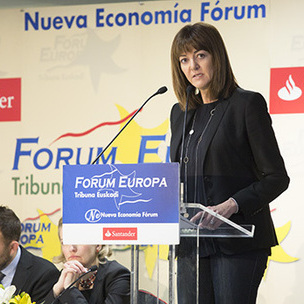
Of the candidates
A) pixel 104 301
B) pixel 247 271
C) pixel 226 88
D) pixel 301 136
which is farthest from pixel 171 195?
pixel 301 136

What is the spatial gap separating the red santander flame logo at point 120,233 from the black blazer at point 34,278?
5.65 ft

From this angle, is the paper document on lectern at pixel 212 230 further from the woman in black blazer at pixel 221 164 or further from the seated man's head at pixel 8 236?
the seated man's head at pixel 8 236

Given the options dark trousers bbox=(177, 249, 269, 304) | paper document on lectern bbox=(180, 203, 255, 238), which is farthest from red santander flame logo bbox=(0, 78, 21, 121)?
paper document on lectern bbox=(180, 203, 255, 238)

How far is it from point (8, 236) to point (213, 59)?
1.93m

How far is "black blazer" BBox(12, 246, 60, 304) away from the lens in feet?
12.2

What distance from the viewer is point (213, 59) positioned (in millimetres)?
2658

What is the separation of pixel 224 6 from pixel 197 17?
0.20 m

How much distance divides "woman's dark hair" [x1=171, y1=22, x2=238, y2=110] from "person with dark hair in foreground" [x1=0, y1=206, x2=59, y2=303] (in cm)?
155

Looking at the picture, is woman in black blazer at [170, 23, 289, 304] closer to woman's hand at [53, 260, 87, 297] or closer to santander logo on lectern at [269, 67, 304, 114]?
woman's hand at [53, 260, 87, 297]

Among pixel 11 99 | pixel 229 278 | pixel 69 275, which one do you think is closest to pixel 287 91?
pixel 11 99

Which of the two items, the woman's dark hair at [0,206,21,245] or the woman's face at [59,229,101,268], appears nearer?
the woman's face at [59,229,101,268]

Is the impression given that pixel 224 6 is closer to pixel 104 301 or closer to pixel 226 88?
pixel 226 88

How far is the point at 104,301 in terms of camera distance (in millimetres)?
2871

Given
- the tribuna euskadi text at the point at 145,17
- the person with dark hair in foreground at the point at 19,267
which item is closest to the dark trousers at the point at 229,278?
the person with dark hair in foreground at the point at 19,267
